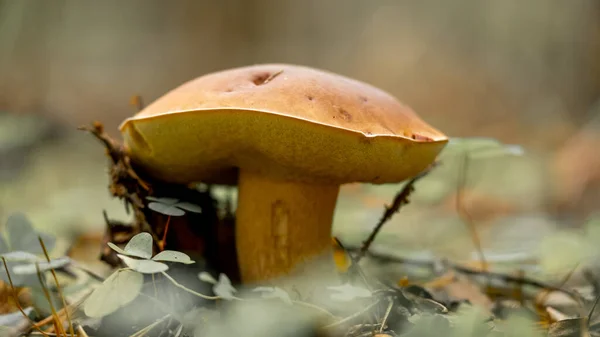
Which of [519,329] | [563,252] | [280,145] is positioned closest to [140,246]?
[280,145]

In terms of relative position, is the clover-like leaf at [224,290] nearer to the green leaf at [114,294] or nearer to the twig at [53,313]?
the green leaf at [114,294]

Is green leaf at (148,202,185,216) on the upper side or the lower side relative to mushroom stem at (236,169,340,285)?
upper

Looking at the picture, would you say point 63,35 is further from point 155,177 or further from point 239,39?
point 155,177

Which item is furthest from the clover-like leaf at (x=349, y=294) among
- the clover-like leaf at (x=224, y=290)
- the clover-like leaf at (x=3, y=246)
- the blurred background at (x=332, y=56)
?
the blurred background at (x=332, y=56)

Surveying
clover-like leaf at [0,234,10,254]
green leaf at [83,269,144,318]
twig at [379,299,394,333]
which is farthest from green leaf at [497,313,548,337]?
clover-like leaf at [0,234,10,254]

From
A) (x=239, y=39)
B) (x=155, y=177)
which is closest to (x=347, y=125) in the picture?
(x=155, y=177)

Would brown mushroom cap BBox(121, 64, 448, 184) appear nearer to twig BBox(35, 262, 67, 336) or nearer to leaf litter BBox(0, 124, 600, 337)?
leaf litter BBox(0, 124, 600, 337)

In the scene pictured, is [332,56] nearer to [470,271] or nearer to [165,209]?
[470,271]
